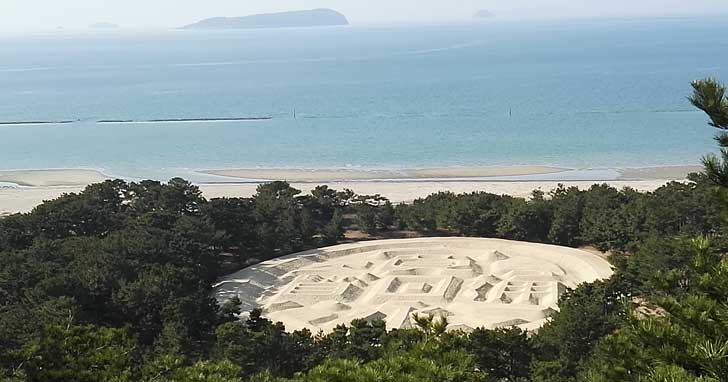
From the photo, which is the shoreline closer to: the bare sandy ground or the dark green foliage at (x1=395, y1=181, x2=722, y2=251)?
the bare sandy ground

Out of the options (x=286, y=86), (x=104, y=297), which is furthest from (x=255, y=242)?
(x=286, y=86)

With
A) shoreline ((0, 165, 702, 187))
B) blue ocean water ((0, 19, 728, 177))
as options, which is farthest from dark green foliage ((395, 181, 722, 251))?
blue ocean water ((0, 19, 728, 177))

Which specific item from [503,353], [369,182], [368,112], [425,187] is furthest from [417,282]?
[368,112]

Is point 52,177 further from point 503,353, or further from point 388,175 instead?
point 503,353

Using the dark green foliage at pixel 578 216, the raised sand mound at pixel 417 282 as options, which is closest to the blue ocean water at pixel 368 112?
the dark green foliage at pixel 578 216

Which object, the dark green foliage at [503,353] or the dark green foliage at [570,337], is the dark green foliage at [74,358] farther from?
the dark green foliage at [570,337]
